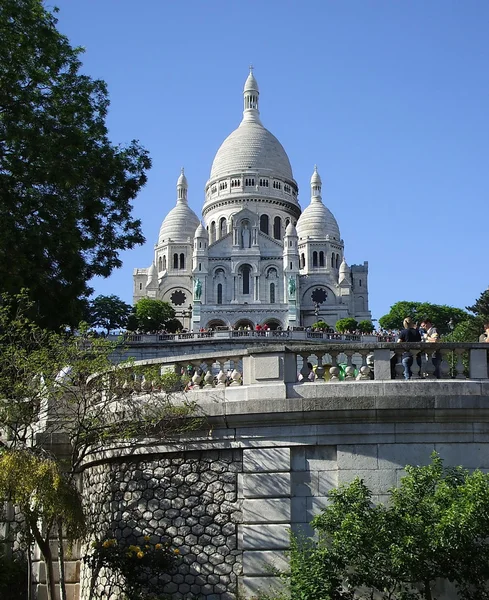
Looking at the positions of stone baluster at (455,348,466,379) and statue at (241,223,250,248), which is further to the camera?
statue at (241,223,250,248)

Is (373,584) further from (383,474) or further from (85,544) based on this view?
(85,544)

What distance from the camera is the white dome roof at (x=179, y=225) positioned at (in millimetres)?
135625

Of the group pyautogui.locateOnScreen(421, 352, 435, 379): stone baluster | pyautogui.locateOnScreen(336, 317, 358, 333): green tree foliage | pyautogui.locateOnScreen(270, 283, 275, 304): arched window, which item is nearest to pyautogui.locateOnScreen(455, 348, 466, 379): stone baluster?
pyautogui.locateOnScreen(421, 352, 435, 379): stone baluster

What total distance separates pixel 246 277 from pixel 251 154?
24619 millimetres

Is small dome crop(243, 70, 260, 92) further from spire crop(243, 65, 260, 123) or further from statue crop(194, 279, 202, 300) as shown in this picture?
statue crop(194, 279, 202, 300)

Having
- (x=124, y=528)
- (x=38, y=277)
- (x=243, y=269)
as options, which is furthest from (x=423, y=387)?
(x=243, y=269)

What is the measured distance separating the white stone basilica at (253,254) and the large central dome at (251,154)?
145 mm

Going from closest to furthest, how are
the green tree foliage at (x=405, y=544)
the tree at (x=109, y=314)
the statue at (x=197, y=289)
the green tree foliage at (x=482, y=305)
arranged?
1. the green tree foliage at (x=405, y=544)
2. the green tree foliage at (x=482, y=305)
3. the tree at (x=109, y=314)
4. the statue at (x=197, y=289)

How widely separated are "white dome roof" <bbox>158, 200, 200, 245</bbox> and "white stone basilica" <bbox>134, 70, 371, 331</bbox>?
0.46 ft

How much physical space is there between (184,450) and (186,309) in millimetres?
111685

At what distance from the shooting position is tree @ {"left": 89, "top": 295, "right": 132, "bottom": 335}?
84375mm

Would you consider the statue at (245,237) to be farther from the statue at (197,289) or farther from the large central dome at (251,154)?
the large central dome at (251,154)

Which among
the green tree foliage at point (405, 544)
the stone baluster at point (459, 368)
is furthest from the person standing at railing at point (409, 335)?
the green tree foliage at point (405, 544)

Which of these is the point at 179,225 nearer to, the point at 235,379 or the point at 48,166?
the point at 48,166
